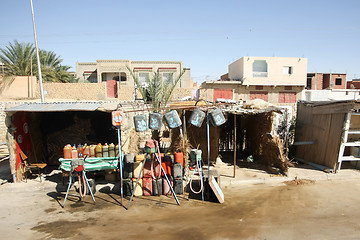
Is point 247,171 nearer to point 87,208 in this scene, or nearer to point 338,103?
point 338,103

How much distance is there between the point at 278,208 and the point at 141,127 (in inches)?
176

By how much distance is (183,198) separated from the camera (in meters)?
7.39

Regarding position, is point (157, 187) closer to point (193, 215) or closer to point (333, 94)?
point (193, 215)

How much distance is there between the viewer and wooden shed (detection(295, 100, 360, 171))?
361 inches

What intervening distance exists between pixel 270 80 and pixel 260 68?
2004 millimetres

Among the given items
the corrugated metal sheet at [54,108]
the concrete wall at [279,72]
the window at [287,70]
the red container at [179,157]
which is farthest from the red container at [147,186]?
the window at [287,70]

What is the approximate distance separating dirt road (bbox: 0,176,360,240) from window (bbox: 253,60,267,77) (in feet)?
80.1

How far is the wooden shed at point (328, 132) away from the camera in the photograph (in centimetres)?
916

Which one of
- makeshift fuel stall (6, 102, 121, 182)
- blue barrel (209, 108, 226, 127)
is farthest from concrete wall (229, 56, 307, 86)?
blue barrel (209, 108, 226, 127)

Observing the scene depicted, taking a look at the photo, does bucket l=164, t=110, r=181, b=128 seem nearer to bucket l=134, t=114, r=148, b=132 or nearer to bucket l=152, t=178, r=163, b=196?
bucket l=134, t=114, r=148, b=132

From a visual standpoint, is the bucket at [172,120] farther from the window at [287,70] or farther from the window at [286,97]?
the window at [287,70]

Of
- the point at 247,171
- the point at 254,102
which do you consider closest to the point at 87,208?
the point at 247,171

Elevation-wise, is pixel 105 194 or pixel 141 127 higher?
pixel 141 127

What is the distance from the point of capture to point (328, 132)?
982 cm
